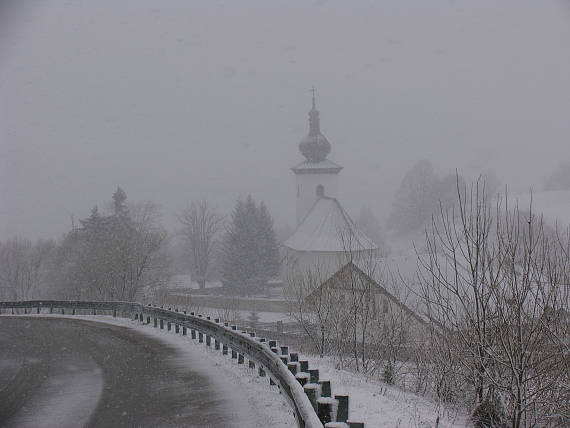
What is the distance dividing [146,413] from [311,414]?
314 centimetres

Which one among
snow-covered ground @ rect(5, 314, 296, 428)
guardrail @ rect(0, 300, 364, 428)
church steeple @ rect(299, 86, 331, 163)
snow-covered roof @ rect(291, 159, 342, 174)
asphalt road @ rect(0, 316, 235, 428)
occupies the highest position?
church steeple @ rect(299, 86, 331, 163)

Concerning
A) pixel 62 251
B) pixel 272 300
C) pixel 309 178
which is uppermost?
pixel 309 178

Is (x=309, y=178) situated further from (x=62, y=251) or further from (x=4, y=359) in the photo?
(x=4, y=359)

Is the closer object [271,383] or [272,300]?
[271,383]

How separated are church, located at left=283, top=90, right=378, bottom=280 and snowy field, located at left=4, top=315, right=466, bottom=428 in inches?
1235

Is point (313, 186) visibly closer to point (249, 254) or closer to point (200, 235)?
point (249, 254)

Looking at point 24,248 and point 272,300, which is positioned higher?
point 24,248

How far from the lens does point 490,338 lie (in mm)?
7125

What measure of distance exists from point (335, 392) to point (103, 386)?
3.82m

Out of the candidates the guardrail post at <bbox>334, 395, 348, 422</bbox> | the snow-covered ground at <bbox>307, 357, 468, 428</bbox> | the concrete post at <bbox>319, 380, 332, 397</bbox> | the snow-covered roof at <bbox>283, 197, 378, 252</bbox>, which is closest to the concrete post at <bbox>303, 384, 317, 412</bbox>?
the concrete post at <bbox>319, 380, 332, 397</bbox>

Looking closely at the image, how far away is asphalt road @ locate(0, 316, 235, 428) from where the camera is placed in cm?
700

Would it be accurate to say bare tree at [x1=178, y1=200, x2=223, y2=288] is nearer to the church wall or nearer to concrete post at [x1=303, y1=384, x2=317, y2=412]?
the church wall

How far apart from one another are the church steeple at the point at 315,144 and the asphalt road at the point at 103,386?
49.3 m

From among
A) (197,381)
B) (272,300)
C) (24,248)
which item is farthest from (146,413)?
(24,248)
